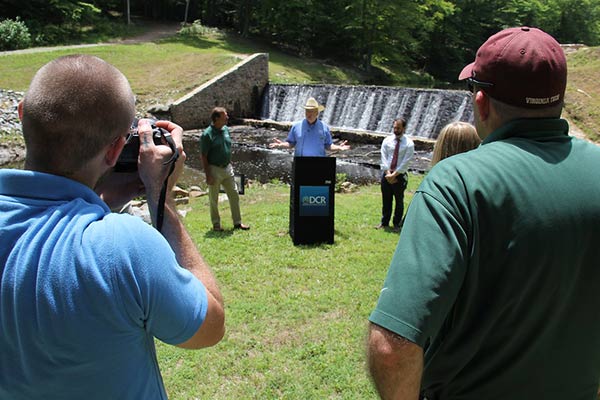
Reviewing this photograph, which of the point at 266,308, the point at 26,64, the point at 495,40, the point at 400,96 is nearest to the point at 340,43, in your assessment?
the point at 400,96

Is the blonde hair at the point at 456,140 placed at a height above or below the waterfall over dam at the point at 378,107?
above

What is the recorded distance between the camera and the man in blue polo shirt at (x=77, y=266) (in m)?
1.28

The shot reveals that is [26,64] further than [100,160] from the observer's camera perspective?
Yes

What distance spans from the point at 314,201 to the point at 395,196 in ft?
5.33

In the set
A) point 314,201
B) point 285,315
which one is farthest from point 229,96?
point 285,315

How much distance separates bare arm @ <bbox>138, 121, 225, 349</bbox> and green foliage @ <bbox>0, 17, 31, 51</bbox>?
99.8ft

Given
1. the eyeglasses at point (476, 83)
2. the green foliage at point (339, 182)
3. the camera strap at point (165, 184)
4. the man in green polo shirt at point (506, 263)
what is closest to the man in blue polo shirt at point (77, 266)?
the camera strap at point (165, 184)

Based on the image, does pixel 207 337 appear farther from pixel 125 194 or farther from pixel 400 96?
pixel 400 96

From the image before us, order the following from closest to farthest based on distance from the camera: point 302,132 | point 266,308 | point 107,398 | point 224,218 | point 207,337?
point 107,398 → point 207,337 → point 266,308 → point 302,132 → point 224,218

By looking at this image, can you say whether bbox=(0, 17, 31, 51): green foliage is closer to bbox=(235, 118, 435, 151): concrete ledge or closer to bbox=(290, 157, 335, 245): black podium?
bbox=(235, 118, 435, 151): concrete ledge

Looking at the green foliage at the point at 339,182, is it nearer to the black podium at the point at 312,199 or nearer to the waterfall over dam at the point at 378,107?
the black podium at the point at 312,199

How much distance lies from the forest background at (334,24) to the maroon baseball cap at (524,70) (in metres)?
31.0

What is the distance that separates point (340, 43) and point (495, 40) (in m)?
40.9

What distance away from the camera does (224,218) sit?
29.6ft
